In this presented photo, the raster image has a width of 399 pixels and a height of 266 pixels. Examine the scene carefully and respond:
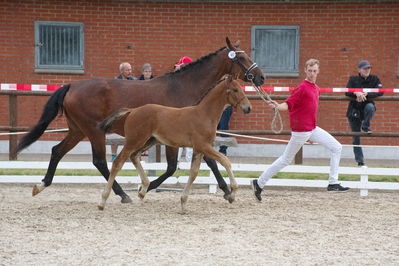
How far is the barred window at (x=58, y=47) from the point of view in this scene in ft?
42.9

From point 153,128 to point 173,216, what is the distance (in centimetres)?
99

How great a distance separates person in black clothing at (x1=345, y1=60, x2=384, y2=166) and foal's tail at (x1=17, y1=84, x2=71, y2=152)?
15.2 ft

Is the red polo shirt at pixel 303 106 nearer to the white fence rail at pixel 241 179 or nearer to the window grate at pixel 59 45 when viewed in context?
the white fence rail at pixel 241 179

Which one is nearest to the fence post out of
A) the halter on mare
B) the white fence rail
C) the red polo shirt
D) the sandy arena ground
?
the white fence rail

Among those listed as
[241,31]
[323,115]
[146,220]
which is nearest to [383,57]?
[323,115]

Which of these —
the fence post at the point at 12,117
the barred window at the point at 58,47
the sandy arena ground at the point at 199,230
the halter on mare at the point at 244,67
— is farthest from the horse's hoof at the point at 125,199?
the barred window at the point at 58,47

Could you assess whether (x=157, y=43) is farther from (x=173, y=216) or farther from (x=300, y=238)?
(x=300, y=238)

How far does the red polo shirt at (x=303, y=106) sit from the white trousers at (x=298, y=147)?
10cm

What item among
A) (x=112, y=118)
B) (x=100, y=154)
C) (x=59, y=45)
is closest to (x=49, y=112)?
(x=100, y=154)

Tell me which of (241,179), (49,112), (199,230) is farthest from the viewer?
(241,179)

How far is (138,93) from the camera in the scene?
780cm

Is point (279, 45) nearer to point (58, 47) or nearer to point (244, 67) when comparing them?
point (58, 47)

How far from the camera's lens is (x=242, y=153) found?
1312cm

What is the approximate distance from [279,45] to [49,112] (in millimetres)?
6375
